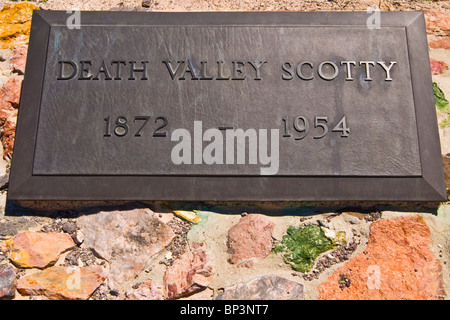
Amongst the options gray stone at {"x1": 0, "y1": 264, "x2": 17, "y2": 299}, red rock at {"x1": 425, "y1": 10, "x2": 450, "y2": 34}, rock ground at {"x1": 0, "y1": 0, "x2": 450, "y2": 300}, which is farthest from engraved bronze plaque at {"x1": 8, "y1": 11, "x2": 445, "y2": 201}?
gray stone at {"x1": 0, "y1": 264, "x2": 17, "y2": 299}

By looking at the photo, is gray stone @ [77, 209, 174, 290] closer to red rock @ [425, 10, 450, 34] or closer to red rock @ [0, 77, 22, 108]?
red rock @ [0, 77, 22, 108]

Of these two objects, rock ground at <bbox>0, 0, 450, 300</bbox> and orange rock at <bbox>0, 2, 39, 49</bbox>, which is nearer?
rock ground at <bbox>0, 0, 450, 300</bbox>

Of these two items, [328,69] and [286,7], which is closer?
[328,69]

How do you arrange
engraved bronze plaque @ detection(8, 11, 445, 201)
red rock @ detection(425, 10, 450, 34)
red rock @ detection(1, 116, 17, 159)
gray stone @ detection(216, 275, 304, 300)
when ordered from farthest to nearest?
red rock @ detection(425, 10, 450, 34)
red rock @ detection(1, 116, 17, 159)
engraved bronze plaque @ detection(8, 11, 445, 201)
gray stone @ detection(216, 275, 304, 300)

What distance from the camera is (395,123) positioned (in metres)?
1.91

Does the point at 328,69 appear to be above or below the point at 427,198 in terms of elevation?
above

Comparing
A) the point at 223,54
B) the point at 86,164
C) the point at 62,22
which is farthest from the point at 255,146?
the point at 62,22

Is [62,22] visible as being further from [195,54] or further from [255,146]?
[255,146]

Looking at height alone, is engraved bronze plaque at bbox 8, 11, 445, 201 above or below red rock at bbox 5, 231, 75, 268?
above

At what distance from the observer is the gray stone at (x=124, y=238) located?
1.77 m

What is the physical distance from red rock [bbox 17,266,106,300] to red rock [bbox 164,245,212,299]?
11.7 inches

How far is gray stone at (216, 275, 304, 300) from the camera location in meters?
1.69
